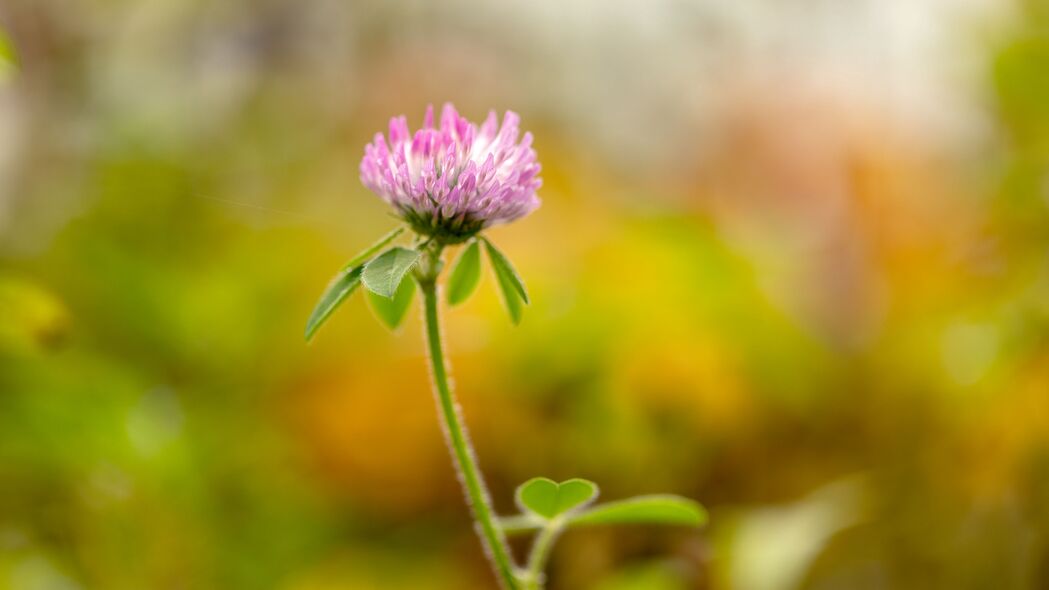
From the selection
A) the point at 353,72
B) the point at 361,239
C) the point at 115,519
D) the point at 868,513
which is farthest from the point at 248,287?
the point at 868,513

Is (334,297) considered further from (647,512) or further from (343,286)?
(647,512)

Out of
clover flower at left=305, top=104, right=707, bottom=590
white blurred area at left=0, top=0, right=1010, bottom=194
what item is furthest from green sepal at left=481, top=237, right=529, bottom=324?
white blurred area at left=0, top=0, right=1010, bottom=194

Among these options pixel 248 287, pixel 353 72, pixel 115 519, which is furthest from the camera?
pixel 353 72

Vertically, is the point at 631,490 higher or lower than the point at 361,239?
lower

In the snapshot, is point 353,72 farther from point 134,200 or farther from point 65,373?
point 65,373

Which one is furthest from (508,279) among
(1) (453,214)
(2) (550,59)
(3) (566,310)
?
(2) (550,59)

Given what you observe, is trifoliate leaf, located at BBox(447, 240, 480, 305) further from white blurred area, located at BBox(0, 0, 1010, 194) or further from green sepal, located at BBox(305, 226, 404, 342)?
white blurred area, located at BBox(0, 0, 1010, 194)
